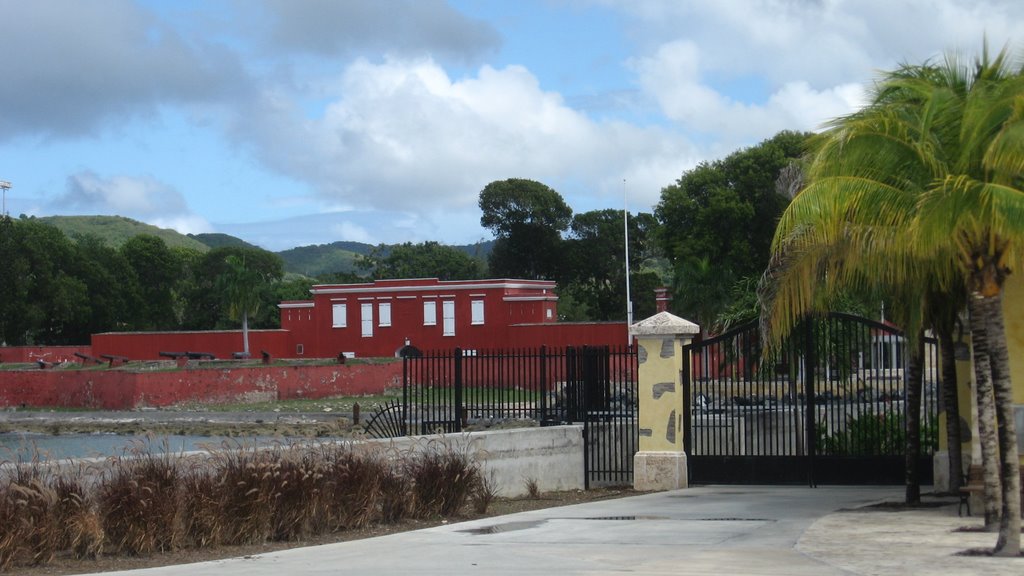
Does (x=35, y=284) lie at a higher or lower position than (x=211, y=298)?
higher

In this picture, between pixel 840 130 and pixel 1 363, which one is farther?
pixel 1 363

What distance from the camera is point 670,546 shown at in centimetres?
1301

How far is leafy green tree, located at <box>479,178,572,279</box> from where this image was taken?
99.5 meters

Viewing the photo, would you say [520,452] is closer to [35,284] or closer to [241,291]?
[241,291]

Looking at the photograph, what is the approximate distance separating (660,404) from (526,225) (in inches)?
3186

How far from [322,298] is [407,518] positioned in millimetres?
57121

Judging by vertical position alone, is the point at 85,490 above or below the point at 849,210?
below

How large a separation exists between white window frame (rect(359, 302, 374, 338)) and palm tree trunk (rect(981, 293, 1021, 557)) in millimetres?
60191

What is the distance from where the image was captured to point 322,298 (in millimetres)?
71688

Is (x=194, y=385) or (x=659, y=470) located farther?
(x=194, y=385)

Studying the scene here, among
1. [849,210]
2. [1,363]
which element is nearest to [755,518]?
[849,210]

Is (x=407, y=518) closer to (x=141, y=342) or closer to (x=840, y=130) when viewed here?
(x=840, y=130)

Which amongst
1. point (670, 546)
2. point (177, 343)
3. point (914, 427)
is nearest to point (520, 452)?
point (914, 427)

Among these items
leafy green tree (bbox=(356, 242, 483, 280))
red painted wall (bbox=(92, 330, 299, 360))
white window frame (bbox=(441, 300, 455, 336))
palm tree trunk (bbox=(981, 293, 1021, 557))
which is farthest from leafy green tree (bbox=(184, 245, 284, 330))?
palm tree trunk (bbox=(981, 293, 1021, 557))
